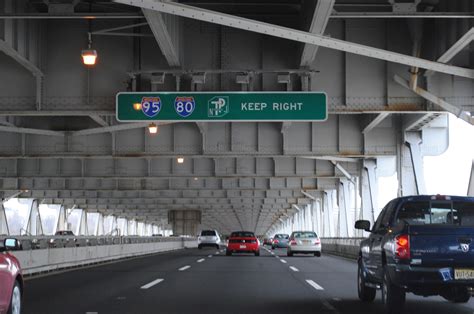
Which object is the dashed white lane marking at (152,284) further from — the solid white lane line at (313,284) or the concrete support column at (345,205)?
the concrete support column at (345,205)

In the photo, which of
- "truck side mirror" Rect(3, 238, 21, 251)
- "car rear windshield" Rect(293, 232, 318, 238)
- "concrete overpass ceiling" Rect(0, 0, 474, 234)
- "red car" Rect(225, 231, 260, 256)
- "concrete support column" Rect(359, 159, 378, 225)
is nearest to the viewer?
"truck side mirror" Rect(3, 238, 21, 251)

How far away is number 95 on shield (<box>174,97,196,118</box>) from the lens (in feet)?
68.8

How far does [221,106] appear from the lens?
68.7 ft

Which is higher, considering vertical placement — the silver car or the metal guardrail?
the metal guardrail

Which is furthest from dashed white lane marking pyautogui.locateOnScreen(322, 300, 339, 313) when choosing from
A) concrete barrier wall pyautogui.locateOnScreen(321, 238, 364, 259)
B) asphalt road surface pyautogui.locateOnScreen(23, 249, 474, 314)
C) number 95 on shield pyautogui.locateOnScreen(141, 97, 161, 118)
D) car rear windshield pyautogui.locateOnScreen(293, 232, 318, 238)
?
car rear windshield pyautogui.locateOnScreen(293, 232, 318, 238)

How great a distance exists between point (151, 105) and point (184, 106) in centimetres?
97

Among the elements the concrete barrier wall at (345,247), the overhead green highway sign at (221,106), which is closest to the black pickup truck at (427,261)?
the overhead green highway sign at (221,106)

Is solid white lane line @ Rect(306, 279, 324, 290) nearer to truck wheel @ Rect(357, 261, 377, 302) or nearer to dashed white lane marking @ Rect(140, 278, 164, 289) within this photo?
truck wheel @ Rect(357, 261, 377, 302)

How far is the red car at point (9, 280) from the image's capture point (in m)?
8.41

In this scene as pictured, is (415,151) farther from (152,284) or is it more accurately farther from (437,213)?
(437,213)

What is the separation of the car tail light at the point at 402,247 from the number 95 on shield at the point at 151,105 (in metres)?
12.2

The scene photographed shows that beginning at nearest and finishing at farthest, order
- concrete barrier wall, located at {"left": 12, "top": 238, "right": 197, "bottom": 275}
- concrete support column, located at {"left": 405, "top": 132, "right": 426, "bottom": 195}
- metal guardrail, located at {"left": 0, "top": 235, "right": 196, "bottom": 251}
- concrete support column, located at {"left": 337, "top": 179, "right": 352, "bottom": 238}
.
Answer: concrete barrier wall, located at {"left": 12, "top": 238, "right": 197, "bottom": 275}, metal guardrail, located at {"left": 0, "top": 235, "right": 196, "bottom": 251}, concrete support column, located at {"left": 405, "top": 132, "right": 426, "bottom": 195}, concrete support column, located at {"left": 337, "top": 179, "right": 352, "bottom": 238}

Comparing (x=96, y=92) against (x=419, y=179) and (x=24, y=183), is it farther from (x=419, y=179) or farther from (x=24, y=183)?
(x=24, y=183)

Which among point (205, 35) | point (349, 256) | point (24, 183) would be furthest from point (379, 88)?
point (24, 183)
